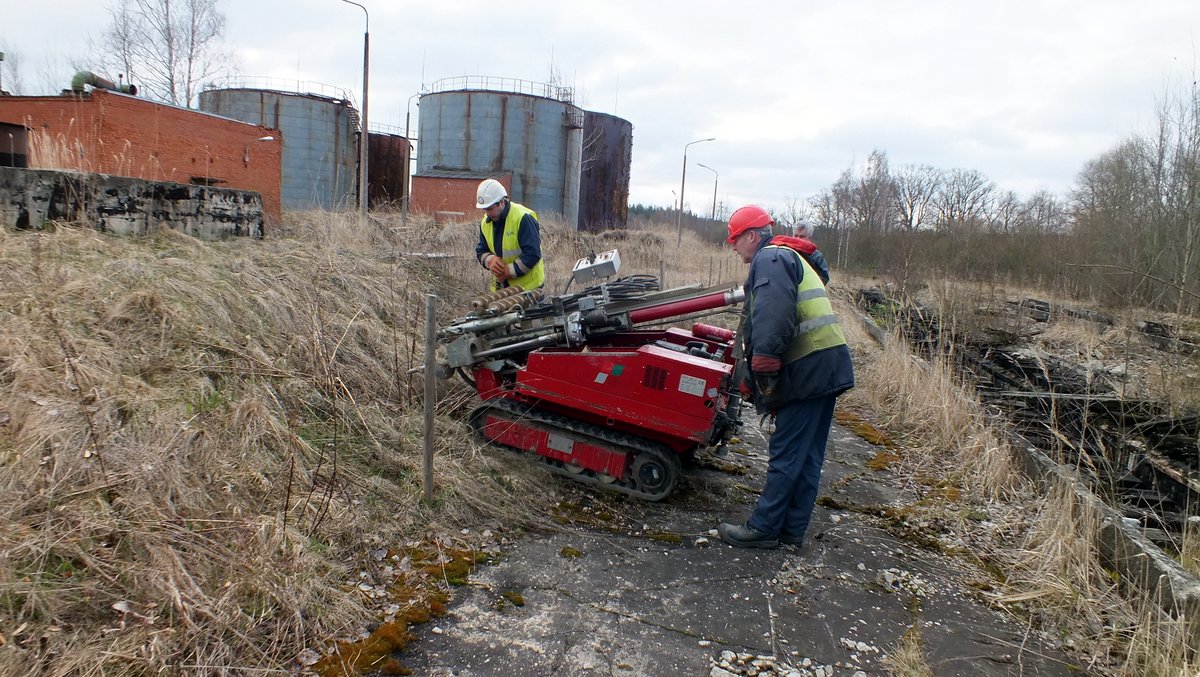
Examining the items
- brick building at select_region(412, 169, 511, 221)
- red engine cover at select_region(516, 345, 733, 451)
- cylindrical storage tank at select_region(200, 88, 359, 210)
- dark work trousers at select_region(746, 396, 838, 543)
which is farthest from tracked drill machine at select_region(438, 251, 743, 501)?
brick building at select_region(412, 169, 511, 221)

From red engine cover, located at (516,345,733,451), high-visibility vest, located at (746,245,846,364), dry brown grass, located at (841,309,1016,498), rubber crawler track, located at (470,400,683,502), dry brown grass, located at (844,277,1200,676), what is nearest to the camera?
dry brown grass, located at (844,277,1200,676)

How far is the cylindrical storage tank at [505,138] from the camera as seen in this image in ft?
74.5

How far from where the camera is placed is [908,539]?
4.37 meters

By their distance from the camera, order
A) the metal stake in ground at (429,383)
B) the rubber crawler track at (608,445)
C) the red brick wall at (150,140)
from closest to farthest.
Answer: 1. the metal stake in ground at (429,383)
2. the rubber crawler track at (608,445)
3. the red brick wall at (150,140)

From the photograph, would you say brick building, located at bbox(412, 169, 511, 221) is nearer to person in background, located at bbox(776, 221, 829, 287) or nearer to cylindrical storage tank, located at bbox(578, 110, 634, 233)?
cylindrical storage tank, located at bbox(578, 110, 634, 233)

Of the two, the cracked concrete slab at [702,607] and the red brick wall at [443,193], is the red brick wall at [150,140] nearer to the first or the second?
the cracked concrete slab at [702,607]

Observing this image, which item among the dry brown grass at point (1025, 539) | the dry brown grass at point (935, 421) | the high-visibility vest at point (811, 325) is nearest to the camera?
the dry brown grass at point (1025, 539)

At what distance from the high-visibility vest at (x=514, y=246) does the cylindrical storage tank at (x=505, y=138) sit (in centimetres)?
1673

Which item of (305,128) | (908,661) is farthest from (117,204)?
(305,128)

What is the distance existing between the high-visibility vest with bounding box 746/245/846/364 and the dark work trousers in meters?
0.30

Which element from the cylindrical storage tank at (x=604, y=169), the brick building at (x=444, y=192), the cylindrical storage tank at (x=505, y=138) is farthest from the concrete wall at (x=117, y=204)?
the cylindrical storage tank at (x=604, y=169)

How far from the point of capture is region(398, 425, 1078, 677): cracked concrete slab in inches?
118

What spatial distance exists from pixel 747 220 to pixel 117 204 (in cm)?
514

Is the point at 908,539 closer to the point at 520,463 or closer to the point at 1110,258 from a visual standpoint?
the point at 520,463
